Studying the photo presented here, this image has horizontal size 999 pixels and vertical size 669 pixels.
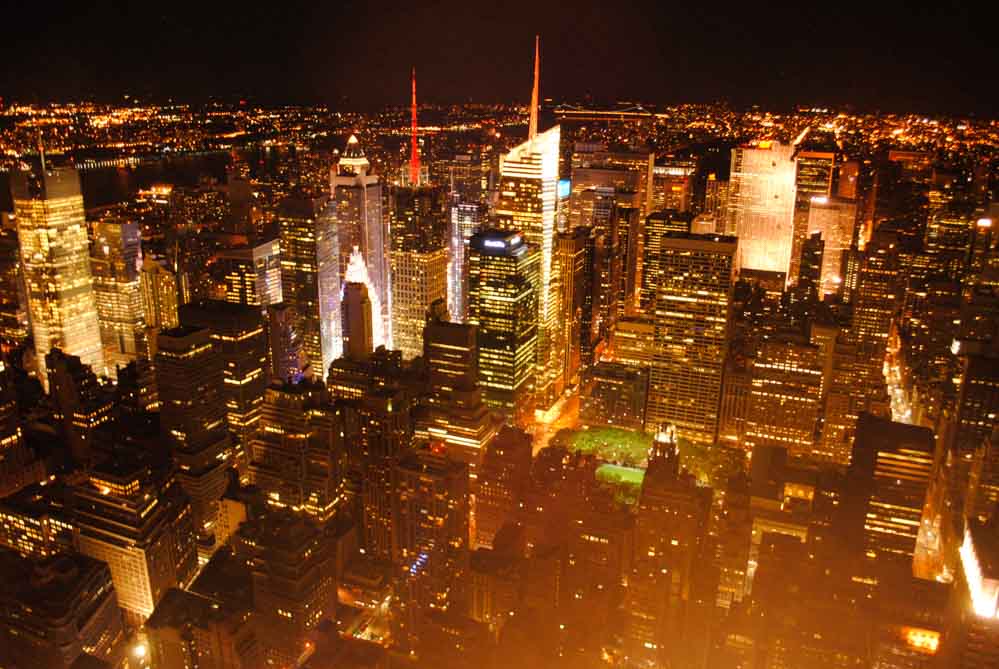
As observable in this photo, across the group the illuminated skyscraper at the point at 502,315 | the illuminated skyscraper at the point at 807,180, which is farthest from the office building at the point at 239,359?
the illuminated skyscraper at the point at 807,180

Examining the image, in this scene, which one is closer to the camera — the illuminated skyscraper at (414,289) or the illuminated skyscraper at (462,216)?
the illuminated skyscraper at (414,289)

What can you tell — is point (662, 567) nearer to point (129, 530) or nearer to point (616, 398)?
point (616, 398)

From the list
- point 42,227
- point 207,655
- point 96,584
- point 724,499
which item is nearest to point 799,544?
point 724,499

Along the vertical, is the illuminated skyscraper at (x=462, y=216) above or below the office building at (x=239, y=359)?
above

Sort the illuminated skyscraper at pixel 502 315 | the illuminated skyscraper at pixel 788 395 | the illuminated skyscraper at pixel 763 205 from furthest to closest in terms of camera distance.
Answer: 1. the illuminated skyscraper at pixel 763 205
2. the illuminated skyscraper at pixel 502 315
3. the illuminated skyscraper at pixel 788 395

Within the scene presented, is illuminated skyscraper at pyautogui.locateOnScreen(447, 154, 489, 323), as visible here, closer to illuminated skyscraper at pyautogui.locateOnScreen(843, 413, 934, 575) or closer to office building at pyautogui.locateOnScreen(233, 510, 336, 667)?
office building at pyautogui.locateOnScreen(233, 510, 336, 667)

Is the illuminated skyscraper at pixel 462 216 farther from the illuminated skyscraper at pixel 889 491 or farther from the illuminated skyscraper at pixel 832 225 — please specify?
the illuminated skyscraper at pixel 889 491

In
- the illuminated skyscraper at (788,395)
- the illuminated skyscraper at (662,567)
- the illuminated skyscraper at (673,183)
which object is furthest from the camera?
the illuminated skyscraper at (673,183)

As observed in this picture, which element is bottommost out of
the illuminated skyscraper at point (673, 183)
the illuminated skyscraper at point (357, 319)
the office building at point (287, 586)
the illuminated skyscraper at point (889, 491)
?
the office building at point (287, 586)
